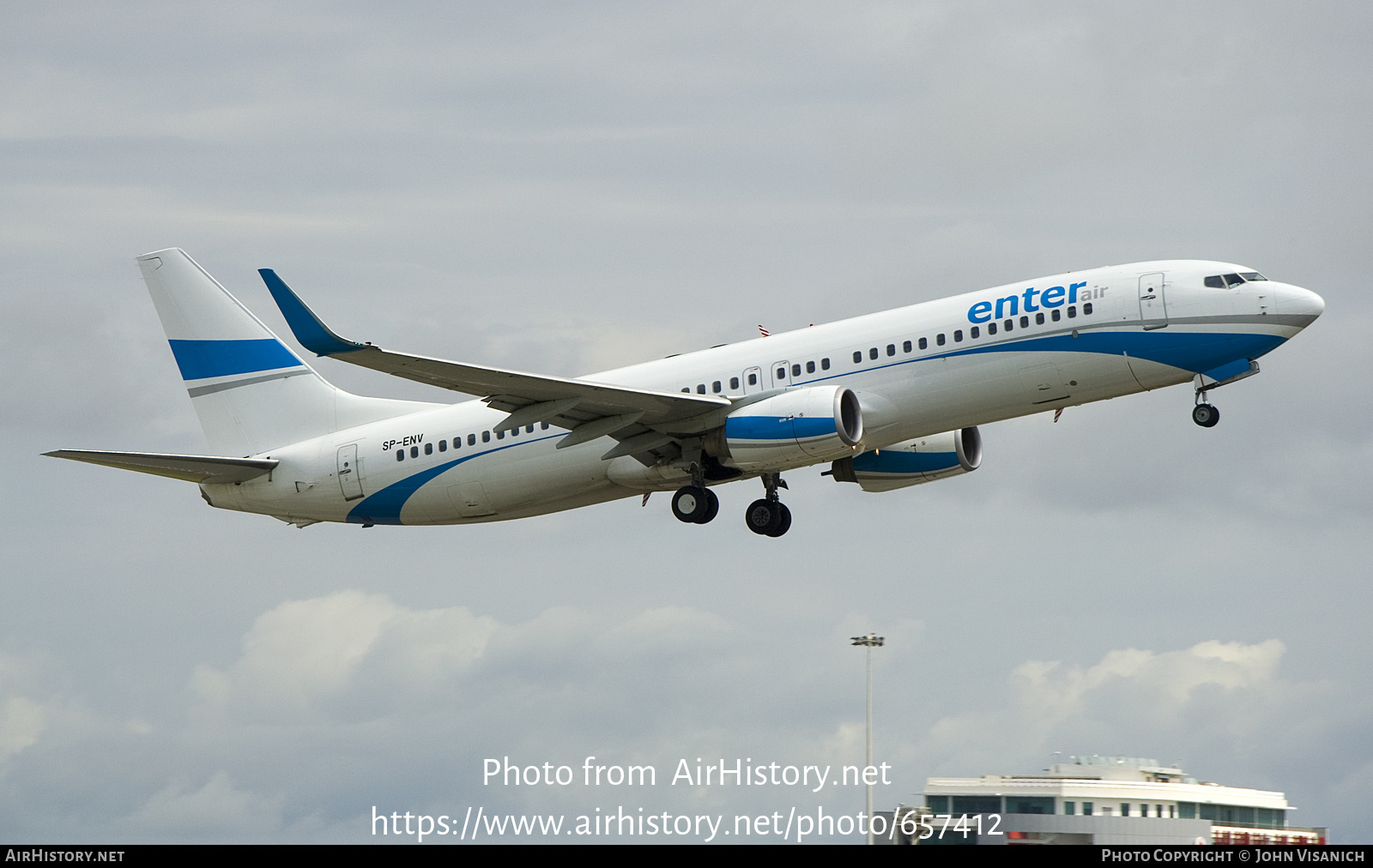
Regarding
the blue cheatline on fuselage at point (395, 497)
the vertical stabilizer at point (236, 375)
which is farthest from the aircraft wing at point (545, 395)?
the vertical stabilizer at point (236, 375)

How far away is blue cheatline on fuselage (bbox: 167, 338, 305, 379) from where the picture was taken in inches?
2085

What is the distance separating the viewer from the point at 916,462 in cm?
4997

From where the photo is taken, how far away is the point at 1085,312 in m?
41.7

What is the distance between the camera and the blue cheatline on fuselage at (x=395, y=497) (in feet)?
155

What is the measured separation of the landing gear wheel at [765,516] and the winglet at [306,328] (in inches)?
557

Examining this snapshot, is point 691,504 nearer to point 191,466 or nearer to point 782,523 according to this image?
point 782,523

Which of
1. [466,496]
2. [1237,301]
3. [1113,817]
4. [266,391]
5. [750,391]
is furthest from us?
[1113,817]

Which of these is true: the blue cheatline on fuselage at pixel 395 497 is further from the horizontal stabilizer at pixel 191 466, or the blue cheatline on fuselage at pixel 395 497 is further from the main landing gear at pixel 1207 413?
the main landing gear at pixel 1207 413

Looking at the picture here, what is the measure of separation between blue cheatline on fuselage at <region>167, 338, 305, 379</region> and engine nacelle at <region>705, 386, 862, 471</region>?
56.7ft

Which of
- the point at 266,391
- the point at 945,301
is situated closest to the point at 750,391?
the point at 945,301

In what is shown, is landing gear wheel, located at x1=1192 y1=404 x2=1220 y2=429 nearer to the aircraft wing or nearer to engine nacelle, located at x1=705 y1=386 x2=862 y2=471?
engine nacelle, located at x1=705 y1=386 x2=862 y2=471

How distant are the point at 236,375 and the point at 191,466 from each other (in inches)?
193
